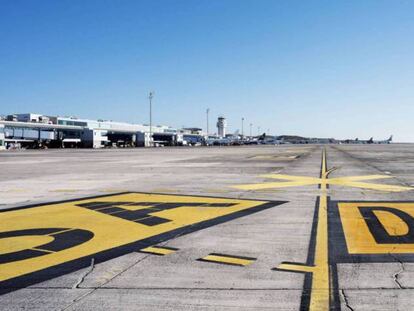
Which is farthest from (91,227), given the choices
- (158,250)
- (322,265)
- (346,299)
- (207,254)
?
(346,299)

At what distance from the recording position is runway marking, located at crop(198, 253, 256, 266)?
259 inches

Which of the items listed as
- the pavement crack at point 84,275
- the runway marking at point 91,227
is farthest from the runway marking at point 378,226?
the pavement crack at point 84,275

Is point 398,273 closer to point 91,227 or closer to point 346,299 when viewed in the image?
point 346,299

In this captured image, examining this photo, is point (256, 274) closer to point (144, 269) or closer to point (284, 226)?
point (144, 269)

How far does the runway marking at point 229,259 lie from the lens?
259 inches

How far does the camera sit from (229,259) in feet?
22.3

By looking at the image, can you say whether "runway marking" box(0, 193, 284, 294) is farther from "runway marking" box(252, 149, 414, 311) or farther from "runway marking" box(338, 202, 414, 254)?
"runway marking" box(338, 202, 414, 254)

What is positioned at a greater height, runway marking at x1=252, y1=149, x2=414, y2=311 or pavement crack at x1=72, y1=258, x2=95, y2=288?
runway marking at x1=252, y1=149, x2=414, y2=311

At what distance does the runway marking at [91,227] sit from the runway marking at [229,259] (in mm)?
1248

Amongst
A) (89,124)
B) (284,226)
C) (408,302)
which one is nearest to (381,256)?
(408,302)

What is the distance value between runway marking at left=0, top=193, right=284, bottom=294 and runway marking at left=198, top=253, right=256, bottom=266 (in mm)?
1248

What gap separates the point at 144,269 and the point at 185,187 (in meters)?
11.0

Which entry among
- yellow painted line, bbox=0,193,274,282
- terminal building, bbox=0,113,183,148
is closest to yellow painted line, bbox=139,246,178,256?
yellow painted line, bbox=0,193,274,282

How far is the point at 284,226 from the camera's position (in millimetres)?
9367
